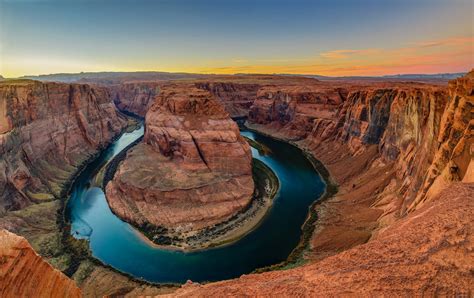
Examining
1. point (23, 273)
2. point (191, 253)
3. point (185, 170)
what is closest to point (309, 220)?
point (191, 253)

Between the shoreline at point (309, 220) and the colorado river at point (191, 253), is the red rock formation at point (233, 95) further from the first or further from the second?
the colorado river at point (191, 253)

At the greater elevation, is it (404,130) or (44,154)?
(404,130)

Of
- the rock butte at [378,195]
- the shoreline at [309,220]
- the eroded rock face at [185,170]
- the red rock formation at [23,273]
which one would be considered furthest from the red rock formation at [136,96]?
the red rock formation at [23,273]

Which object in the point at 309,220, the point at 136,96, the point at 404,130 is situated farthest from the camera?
the point at 136,96

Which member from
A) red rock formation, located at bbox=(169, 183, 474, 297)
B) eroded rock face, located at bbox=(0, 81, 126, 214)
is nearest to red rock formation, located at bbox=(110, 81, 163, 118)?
eroded rock face, located at bbox=(0, 81, 126, 214)

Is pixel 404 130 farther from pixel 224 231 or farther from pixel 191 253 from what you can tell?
pixel 191 253

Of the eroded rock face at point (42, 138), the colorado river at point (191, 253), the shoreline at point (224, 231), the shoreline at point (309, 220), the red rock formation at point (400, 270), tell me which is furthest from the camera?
the eroded rock face at point (42, 138)

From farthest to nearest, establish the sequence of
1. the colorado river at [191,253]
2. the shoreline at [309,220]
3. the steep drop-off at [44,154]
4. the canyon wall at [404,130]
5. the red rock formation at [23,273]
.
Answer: the steep drop-off at [44,154]
the colorado river at [191,253]
the shoreline at [309,220]
the canyon wall at [404,130]
the red rock formation at [23,273]
